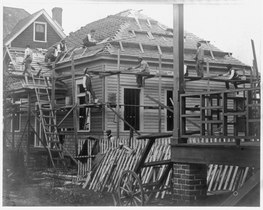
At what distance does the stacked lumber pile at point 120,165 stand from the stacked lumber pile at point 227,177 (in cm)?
100

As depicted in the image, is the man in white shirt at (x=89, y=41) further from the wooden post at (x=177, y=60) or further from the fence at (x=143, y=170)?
the wooden post at (x=177, y=60)

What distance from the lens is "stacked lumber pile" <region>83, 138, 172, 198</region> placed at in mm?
10406

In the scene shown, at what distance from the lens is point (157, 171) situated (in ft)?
34.1

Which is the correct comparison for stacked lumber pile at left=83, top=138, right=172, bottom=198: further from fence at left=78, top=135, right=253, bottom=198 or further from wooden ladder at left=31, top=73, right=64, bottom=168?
wooden ladder at left=31, top=73, right=64, bottom=168

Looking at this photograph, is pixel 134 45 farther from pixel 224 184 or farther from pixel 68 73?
pixel 224 184

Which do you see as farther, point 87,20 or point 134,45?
point 134,45

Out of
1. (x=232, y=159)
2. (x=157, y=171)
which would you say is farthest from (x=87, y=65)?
(x=232, y=159)

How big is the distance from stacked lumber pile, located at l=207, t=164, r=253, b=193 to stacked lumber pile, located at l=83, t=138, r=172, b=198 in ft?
3.27

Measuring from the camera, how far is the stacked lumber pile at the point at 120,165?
10.4 m

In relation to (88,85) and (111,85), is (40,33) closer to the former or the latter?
(88,85)

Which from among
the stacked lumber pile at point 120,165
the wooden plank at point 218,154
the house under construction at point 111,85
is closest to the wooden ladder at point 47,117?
the house under construction at point 111,85

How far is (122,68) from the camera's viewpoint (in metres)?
15.8

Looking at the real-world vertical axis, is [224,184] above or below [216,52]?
below

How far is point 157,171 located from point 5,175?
3.80 metres
